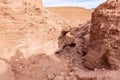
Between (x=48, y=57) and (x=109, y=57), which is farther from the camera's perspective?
(x=48, y=57)

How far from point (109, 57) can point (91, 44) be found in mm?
715

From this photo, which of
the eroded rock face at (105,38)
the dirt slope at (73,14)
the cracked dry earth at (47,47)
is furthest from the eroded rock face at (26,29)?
the dirt slope at (73,14)

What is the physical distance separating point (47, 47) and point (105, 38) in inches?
49.6

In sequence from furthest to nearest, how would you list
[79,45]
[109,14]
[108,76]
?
[79,45] < [109,14] < [108,76]

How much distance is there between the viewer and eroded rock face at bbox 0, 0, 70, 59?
5.10 metres

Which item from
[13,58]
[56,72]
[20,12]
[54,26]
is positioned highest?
[20,12]

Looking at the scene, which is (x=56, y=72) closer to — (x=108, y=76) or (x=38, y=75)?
(x=38, y=75)

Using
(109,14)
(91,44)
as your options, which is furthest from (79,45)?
(109,14)

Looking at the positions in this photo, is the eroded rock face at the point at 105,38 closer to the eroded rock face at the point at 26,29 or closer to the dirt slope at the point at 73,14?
the eroded rock face at the point at 26,29

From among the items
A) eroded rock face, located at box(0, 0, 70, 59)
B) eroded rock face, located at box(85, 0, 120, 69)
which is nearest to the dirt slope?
eroded rock face, located at box(0, 0, 70, 59)

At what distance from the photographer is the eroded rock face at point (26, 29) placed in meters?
5.10

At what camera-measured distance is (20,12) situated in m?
5.39

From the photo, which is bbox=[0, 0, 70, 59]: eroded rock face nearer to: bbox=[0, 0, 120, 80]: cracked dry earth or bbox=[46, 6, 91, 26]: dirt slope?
bbox=[0, 0, 120, 80]: cracked dry earth

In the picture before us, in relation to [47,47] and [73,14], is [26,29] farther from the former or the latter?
[73,14]
